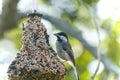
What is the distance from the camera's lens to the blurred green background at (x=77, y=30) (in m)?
6.84

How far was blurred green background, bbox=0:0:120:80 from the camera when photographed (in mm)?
6842

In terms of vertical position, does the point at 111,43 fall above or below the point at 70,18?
below

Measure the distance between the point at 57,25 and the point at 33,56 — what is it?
3082 mm

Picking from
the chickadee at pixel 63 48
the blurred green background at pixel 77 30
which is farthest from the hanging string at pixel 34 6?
the blurred green background at pixel 77 30

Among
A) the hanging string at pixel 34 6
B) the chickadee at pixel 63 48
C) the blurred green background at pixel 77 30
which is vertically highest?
the blurred green background at pixel 77 30

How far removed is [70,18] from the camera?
846 centimetres

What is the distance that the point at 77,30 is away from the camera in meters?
8.08

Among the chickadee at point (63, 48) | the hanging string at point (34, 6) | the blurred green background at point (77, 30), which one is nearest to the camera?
the hanging string at point (34, 6)

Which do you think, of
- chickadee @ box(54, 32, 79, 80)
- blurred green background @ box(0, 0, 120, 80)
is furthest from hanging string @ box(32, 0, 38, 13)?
blurred green background @ box(0, 0, 120, 80)

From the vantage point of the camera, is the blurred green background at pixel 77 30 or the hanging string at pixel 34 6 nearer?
the hanging string at pixel 34 6

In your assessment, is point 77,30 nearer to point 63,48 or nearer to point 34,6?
point 63,48

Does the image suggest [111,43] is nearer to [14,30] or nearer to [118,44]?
[118,44]

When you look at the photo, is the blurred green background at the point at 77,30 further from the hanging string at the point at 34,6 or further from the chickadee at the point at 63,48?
the hanging string at the point at 34,6

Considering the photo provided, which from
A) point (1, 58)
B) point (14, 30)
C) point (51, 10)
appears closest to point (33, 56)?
point (14, 30)
